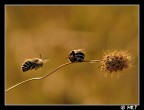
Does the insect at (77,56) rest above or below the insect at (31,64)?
above

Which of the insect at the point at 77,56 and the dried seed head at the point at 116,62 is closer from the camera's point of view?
the insect at the point at 77,56

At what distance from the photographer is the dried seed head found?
2.27m

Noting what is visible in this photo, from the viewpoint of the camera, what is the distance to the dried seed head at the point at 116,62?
227 centimetres

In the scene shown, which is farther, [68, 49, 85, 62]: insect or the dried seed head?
the dried seed head

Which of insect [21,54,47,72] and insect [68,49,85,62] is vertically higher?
insect [68,49,85,62]

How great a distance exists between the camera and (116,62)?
2.28 meters

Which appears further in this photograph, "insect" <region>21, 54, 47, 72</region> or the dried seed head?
the dried seed head

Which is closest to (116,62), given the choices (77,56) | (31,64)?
(77,56)

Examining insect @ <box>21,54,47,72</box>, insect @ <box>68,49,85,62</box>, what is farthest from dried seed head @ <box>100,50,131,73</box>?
insect @ <box>21,54,47,72</box>

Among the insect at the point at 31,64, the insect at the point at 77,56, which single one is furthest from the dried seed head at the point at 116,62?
the insect at the point at 31,64

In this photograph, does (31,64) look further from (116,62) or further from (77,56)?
(116,62)

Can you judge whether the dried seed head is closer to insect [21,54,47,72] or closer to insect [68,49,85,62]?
insect [68,49,85,62]

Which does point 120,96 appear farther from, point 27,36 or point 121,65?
point 27,36

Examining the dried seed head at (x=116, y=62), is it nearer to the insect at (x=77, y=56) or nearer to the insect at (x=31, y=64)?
the insect at (x=77, y=56)
